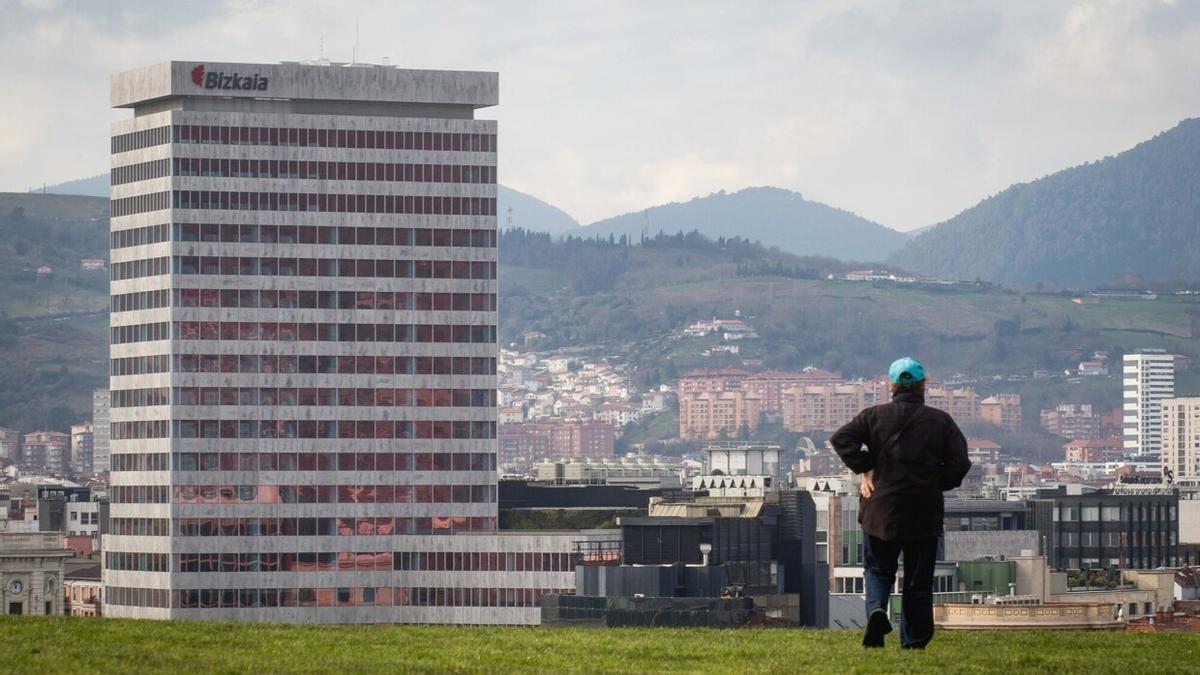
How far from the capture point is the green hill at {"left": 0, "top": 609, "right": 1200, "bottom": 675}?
34812mm

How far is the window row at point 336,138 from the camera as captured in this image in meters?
192

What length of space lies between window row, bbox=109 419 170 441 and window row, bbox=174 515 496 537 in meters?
7.54

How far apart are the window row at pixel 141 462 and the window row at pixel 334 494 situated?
1727mm

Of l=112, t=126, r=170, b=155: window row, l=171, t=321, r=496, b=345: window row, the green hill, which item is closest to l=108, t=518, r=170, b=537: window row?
l=171, t=321, r=496, b=345: window row

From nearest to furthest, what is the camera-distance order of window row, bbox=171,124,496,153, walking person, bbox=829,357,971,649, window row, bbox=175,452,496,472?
walking person, bbox=829,357,971,649
window row, bbox=175,452,496,472
window row, bbox=171,124,496,153

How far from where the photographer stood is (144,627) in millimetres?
41625

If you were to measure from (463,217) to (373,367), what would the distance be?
43.2ft

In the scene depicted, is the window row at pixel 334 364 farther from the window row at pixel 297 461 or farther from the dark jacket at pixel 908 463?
the dark jacket at pixel 908 463

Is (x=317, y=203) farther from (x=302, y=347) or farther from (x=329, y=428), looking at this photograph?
(x=329, y=428)

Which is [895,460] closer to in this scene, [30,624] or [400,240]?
[30,624]

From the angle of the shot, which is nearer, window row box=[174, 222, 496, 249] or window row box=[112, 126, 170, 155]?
window row box=[174, 222, 496, 249]

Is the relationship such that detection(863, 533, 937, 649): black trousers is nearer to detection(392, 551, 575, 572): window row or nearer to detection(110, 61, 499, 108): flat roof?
detection(392, 551, 575, 572): window row

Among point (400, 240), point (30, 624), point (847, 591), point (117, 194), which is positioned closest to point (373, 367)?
point (400, 240)

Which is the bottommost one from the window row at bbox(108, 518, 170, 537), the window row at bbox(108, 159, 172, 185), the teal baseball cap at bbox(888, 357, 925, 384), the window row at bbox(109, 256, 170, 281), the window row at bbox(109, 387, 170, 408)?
the window row at bbox(108, 518, 170, 537)
